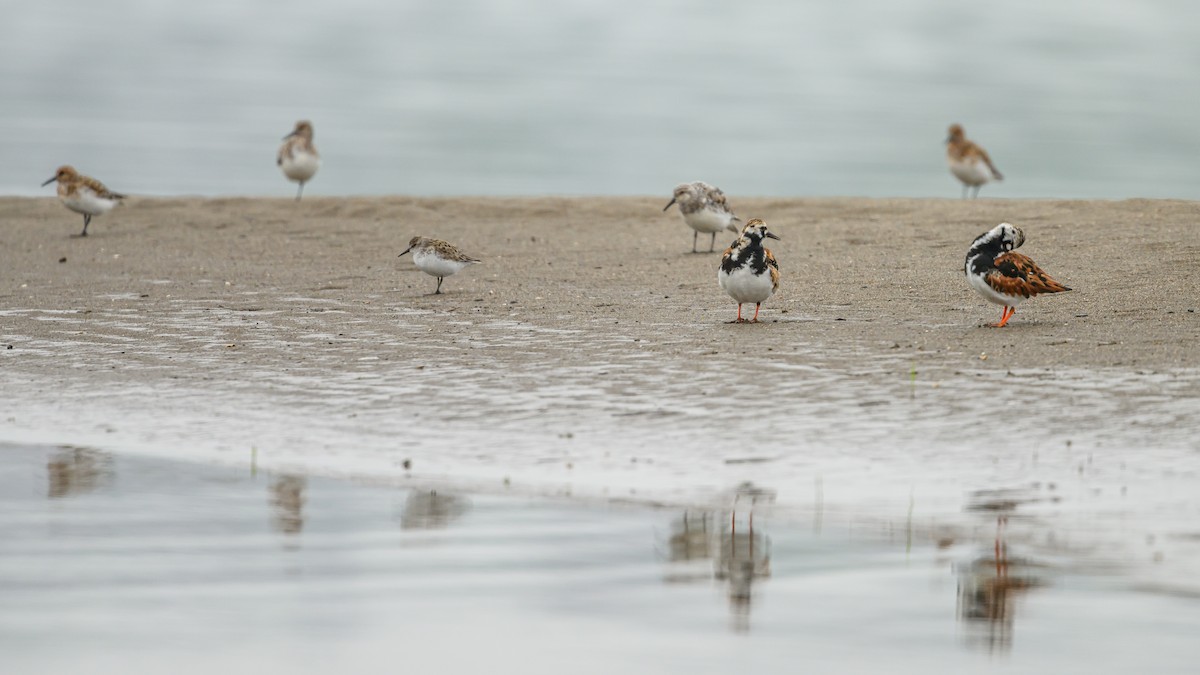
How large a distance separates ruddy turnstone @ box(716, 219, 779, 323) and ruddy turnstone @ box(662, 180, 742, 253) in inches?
Answer: 219

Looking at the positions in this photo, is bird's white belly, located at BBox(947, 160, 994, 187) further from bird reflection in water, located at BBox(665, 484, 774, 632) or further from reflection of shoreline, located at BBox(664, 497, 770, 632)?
reflection of shoreline, located at BBox(664, 497, 770, 632)

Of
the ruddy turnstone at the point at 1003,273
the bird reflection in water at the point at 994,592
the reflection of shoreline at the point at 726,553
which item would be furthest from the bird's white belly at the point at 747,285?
the bird reflection in water at the point at 994,592

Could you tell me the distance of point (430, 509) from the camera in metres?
8.16

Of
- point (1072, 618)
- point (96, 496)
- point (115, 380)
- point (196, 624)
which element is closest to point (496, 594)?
point (196, 624)

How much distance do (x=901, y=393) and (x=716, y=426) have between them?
4.46 ft

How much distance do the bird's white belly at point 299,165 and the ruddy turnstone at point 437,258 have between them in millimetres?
10854

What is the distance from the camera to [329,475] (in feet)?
29.3

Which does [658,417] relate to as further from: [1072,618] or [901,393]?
[1072,618]

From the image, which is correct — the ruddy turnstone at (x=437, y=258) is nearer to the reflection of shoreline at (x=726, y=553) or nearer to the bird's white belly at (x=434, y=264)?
the bird's white belly at (x=434, y=264)

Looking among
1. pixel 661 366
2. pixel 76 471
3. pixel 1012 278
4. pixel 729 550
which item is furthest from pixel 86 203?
pixel 729 550

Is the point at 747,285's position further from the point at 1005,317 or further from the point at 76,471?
the point at 76,471

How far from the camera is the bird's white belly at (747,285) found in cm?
1300

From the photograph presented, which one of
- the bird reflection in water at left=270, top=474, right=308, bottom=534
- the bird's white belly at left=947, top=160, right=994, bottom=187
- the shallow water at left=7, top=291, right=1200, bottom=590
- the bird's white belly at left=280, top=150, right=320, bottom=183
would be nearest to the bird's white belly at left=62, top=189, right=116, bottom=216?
the bird's white belly at left=280, top=150, right=320, bottom=183

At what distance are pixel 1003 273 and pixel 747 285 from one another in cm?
202
